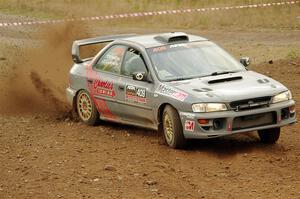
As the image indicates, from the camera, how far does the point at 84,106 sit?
13.0m

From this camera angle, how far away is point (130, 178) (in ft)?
30.6

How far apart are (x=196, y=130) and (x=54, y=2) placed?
2937 centimetres

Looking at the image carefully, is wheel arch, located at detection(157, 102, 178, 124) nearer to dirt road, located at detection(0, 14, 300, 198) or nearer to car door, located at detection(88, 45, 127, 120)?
dirt road, located at detection(0, 14, 300, 198)

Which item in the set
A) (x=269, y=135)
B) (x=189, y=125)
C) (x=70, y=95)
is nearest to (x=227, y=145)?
(x=269, y=135)

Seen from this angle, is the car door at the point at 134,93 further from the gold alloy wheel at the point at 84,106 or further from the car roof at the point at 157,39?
the gold alloy wheel at the point at 84,106

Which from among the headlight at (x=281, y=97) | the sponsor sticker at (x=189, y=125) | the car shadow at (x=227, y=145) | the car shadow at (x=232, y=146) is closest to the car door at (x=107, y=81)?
the car shadow at (x=227, y=145)

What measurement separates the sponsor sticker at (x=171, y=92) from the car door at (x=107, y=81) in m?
1.13

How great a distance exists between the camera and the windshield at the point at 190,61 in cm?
1129

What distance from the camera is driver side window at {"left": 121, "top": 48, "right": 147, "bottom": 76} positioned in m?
11.7

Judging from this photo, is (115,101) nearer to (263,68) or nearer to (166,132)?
(166,132)

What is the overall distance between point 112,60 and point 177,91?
6.66 ft

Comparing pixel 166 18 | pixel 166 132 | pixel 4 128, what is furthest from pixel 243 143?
pixel 166 18

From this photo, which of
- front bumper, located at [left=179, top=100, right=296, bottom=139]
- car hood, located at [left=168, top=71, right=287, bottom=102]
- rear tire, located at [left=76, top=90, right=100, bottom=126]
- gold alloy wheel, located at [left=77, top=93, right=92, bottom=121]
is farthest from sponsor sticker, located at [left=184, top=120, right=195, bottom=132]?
gold alloy wheel, located at [left=77, top=93, right=92, bottom=121]

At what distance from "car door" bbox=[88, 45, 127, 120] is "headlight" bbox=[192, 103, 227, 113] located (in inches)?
76.6
